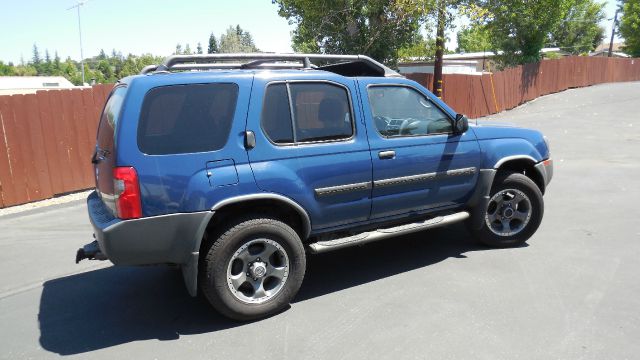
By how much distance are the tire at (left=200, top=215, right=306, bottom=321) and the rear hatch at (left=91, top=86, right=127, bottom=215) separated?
820 mm

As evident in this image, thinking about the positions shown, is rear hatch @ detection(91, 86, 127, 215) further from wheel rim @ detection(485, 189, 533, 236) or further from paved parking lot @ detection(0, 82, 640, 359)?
wheel rim @ detection(485, 189, 533, 236)

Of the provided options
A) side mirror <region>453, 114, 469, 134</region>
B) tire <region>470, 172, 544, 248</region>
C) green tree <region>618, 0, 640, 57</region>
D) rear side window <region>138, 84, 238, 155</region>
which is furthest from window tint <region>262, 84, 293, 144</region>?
green tree <region>618, 0, 640, 57</region>

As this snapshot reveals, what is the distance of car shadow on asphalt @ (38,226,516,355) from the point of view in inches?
147

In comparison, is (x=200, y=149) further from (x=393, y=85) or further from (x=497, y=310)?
(x=497, y=310)

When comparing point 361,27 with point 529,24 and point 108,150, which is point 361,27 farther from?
point 529,24

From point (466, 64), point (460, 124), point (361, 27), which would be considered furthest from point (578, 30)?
point (460, 124)

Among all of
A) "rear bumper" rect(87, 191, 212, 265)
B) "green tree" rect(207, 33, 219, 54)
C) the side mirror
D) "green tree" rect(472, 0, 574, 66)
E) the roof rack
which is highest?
"green tree" rect(207, 33, 219, 54)

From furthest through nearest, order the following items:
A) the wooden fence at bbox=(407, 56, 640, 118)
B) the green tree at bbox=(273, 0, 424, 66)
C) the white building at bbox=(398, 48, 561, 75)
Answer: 1. the white building at bbox=(398, 48, 561, 75)
2. the wooden fence at bbox=(407, 56, 640, 118)
3. the green tree at bbox=(273, 0, 424, 66)

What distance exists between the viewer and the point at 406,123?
458 cm

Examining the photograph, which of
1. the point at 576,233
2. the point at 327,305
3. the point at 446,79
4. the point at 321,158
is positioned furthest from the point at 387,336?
the point at 446,79

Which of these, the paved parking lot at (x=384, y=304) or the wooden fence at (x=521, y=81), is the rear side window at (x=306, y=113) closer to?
the paved parking lot at (x=384, y=304)

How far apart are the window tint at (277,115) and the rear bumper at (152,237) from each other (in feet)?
2.67

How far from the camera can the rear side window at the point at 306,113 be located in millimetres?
3916

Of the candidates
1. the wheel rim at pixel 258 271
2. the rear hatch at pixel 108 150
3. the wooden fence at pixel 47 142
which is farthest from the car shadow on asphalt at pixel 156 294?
the wooden fence at pixel 47 142
